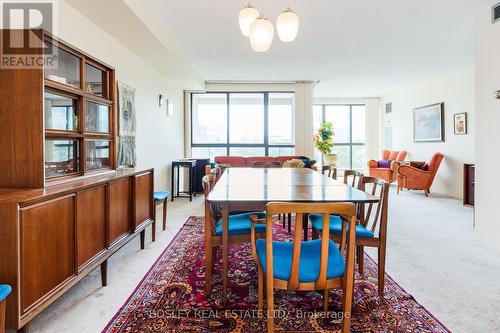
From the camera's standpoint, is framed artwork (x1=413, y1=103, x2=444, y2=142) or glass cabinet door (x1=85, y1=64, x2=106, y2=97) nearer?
glass cabinet door (x1=85, y1=64, x2=106, y2=97)

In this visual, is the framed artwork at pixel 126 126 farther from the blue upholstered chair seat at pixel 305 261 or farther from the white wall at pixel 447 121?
the white wall at pixel 447 121

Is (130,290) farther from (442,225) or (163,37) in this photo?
(442,225)

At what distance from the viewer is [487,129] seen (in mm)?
3281

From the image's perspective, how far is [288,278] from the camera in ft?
4.71

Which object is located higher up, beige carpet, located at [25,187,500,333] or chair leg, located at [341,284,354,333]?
chair leg, located at [341,284,354,333]

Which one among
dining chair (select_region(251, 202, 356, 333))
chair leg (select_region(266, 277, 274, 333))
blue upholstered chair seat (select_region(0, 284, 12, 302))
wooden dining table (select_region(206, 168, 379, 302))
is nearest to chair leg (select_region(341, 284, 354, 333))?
dining chair (select_region(251, 202, 356, 333))

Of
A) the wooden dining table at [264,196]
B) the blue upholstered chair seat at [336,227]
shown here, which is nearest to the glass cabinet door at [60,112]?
the wooden dining table at [264,196]

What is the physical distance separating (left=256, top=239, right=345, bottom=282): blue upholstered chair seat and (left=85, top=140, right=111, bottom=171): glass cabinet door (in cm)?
165

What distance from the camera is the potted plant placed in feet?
29.2

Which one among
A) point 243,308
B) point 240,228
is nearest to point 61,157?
point 240,228

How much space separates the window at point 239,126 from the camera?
7770 millimetres

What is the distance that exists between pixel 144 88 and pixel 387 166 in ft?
20.4

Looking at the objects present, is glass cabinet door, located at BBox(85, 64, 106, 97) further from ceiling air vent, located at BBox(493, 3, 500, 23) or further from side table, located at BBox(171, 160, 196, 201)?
ceiling air vent, located at BBox(493, 3, 500, 23)

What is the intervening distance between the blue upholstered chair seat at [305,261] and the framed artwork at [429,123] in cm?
637
